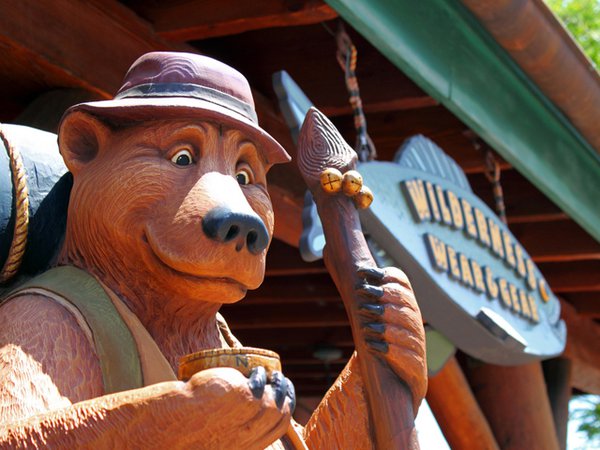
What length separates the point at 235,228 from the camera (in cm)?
164

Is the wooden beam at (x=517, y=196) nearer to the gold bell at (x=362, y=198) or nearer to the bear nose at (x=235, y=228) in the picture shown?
the gold bell at (x=362, y=198)

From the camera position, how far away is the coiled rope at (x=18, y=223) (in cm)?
179

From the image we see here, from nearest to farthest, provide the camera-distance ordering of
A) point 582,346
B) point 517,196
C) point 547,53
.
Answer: point 547,53 < point 517,196 < point 582,346

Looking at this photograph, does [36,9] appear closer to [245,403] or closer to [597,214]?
[245,403]

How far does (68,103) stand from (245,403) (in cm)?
147

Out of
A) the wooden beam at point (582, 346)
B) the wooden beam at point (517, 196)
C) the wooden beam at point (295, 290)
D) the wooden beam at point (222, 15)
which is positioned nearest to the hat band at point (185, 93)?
the wooden beam at point (222, 15)

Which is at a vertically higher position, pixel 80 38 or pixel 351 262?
pixel 80 38

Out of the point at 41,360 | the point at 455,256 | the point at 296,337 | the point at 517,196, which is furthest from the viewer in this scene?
the point at 296,337

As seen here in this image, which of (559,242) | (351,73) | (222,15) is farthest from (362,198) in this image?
(559,242)

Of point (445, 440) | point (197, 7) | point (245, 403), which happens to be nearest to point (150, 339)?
point (245, 403)

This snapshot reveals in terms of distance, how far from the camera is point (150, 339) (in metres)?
1.67

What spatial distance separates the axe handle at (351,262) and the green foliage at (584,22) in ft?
24.5

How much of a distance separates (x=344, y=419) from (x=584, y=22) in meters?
8.07

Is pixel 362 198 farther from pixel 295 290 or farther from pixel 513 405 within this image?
pixel 295 290
